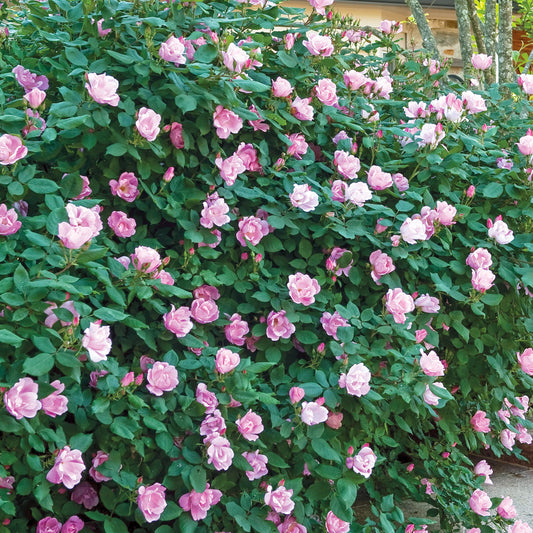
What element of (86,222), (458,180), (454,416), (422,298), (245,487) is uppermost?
(86,222)

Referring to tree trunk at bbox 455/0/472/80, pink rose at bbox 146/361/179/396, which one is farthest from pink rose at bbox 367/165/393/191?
tree trunk at bbox 455/0/472/80

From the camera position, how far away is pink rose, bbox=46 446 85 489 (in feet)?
5.81

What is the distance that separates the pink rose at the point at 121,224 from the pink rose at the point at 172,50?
1.50 feet

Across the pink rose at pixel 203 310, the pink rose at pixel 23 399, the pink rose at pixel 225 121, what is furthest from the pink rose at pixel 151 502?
the pink rose at pixel 225 121

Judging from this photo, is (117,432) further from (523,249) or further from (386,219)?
(523,249)

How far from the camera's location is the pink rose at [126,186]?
2207mm

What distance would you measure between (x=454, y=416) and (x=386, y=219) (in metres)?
0.77

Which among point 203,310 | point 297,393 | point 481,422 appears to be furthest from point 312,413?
point 481,422

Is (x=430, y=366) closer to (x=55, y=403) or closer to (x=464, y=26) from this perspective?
(x=55, y=403)

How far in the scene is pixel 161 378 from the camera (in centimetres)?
196

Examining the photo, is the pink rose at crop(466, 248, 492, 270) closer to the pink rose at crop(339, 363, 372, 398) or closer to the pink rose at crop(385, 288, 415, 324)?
the pink rose at crop(385, 288, 415, 324)

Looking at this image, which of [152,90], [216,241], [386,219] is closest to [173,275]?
[216,241]

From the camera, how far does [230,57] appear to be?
84.0 inches

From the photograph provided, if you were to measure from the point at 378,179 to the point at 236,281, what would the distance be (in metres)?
0.57
